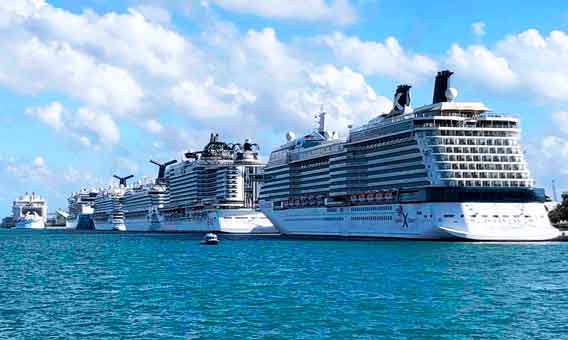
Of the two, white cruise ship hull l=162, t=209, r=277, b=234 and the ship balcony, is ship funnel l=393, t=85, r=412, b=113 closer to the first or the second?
the ship balcony

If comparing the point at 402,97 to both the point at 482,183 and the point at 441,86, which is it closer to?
the point at 441,86

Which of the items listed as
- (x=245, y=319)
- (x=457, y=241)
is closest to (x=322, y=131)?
(x=457, y=241)

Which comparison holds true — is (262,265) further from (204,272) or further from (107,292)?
(107,292)

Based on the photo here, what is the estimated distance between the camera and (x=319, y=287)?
53.8 metres

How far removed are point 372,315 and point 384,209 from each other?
2762 inches

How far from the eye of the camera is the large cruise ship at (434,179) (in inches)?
3775

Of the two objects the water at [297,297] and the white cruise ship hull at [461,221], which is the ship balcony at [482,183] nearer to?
the white cruise ship hull at [461,221]

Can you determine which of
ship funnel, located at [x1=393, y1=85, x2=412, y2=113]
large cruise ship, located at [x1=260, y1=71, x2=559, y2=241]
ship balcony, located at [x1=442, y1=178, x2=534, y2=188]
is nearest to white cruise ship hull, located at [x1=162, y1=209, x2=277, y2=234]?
large cruise ship, located at [x1=260, y1=71, x2=559, y2=241]

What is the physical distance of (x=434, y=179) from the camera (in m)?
101

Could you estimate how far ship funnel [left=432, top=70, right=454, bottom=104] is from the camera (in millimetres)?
111125

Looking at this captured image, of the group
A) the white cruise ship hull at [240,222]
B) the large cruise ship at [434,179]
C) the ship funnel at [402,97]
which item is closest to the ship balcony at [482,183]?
the large cruise ship at [434,179]

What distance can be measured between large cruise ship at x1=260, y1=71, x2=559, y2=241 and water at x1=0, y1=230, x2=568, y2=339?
48.9 ft

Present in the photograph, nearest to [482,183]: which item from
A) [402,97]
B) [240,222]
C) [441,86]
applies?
[441,86]

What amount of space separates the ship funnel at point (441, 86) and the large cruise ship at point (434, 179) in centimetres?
14
